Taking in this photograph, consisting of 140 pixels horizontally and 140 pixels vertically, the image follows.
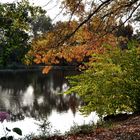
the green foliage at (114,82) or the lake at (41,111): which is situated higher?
the green foliage at (114,82)

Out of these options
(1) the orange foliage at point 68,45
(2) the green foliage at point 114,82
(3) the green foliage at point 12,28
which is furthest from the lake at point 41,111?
(3) the green foliage at point 12,28

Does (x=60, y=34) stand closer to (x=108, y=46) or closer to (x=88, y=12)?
(x=88, y=12)

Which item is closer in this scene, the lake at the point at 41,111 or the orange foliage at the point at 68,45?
the orange foliage at the point at 68,45

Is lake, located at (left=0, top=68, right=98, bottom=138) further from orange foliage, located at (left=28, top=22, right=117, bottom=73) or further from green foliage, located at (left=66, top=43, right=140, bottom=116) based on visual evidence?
orange foliage, located at (left=28, top=22, right=117, bottom=73)

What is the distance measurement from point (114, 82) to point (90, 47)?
6.36 ft

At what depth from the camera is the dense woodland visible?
11.4 metres

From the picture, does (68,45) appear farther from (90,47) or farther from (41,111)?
(41,111)

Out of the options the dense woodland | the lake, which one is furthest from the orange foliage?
the lake

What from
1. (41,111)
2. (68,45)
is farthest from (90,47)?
(41,111)

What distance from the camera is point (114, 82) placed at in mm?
14594

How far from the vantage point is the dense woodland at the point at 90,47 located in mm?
11367

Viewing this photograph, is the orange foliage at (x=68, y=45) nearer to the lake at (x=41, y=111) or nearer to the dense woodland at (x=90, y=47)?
the dense woodland at (x=90, y=47)

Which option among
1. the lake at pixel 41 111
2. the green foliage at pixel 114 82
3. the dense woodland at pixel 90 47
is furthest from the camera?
the lake at pixel 41 111

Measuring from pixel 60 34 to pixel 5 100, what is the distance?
73.7 feet
